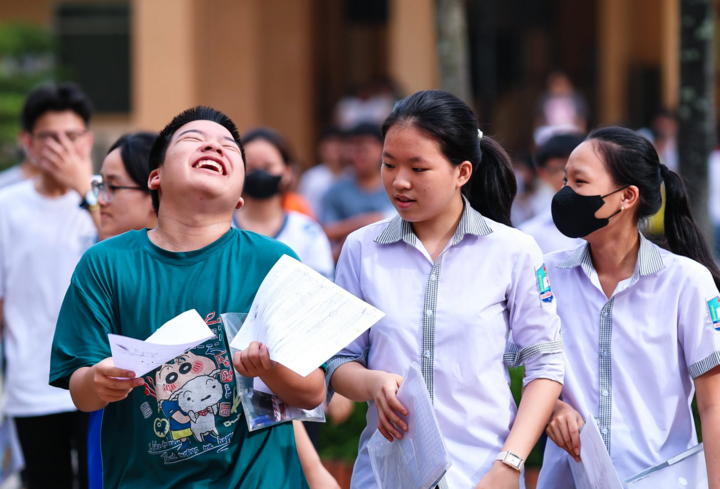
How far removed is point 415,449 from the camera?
2.63 m

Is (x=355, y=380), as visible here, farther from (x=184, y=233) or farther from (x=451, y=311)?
(x=184, y=233)

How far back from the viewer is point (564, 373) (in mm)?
2943

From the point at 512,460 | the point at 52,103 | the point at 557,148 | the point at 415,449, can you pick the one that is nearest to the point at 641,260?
the point at 512,460

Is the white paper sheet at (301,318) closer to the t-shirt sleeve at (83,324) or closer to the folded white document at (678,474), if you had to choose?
the t-shirt sleeve at (83,324)

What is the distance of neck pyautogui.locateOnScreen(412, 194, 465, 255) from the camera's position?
9.70 feet

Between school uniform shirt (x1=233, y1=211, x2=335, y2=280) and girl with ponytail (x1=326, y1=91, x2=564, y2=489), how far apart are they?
Answer: 2011 millimetres

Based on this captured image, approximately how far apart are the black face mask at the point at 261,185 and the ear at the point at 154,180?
6.95 feet

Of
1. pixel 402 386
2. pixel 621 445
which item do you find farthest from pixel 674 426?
pixel 402 386

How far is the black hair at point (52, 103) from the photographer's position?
4.68 m

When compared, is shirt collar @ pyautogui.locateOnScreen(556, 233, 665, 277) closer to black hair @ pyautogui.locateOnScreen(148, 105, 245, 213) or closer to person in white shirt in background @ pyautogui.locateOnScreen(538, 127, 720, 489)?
person in white shirt in background @ pyautogui.locateOnScreen(538, 127, 720, 489)

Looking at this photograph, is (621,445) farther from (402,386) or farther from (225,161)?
(225,161)

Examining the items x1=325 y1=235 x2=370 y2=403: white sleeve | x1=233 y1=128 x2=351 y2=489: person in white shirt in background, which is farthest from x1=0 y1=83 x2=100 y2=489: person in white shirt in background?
x1=325 y1=235 x2=370 y2=403: white sleeve

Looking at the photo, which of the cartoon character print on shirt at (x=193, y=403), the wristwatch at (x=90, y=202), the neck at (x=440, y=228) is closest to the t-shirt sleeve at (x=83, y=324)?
the cartoon character print on shirt at (x=193, y=403)

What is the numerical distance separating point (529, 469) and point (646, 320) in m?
2.38
